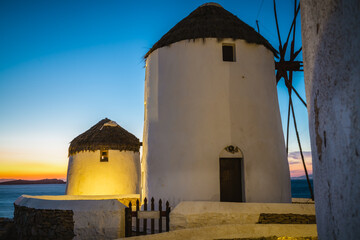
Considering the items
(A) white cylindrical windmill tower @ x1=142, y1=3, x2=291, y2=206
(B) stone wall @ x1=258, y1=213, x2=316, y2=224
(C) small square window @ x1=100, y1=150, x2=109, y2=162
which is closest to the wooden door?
(A) white cylindrical windmill tower @ x1=142, y1=3, x2=291, y2=206

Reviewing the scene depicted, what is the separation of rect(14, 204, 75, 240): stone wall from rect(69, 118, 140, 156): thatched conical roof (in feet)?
24.9

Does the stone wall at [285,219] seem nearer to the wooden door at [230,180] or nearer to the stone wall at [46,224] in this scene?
the wooden door at [230,180]

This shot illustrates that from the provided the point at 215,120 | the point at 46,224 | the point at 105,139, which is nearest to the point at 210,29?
the point at 215,120

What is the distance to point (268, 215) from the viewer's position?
608cm

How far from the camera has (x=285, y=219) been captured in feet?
20.0

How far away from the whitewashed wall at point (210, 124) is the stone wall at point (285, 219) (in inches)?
94.4

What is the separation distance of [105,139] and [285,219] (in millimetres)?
12100

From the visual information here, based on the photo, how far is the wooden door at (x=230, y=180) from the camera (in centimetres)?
867

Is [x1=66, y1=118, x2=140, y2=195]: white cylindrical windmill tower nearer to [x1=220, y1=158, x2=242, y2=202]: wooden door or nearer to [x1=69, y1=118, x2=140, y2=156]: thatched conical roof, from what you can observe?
[x1=69, y1=118, x2=140, y2=156]: thatched conical roof

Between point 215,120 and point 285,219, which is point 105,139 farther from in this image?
point 285,219

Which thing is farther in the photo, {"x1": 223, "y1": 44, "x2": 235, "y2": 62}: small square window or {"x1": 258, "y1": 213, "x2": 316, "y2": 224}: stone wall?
{"x1": 223, "y1": 44, "x2": 235, "y2": 62}: small square window

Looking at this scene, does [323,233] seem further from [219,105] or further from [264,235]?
[219,105]

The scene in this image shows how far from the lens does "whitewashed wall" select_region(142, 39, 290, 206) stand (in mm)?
8562

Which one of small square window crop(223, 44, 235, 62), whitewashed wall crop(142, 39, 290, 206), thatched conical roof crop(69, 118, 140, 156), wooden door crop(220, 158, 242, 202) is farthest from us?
thatched conical roof crop(69, 118, 140, 156)
